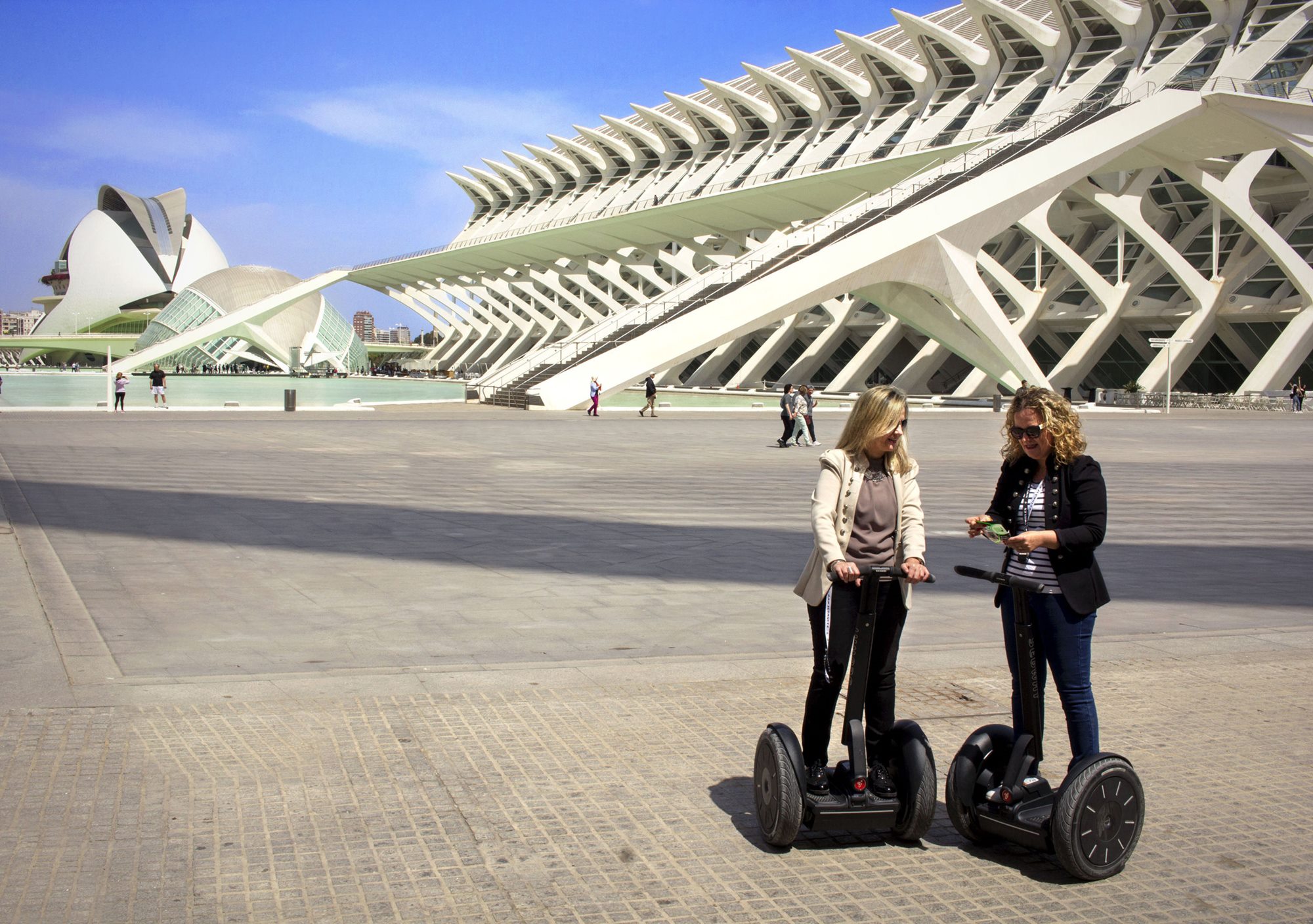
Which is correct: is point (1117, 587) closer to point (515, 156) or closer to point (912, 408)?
point (912, 408)

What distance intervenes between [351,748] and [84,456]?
1352 cm

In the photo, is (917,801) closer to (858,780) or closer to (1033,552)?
(858,780)

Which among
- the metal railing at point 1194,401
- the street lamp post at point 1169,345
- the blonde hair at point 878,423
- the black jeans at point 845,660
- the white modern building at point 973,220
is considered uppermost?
the white modern building at point 973,220

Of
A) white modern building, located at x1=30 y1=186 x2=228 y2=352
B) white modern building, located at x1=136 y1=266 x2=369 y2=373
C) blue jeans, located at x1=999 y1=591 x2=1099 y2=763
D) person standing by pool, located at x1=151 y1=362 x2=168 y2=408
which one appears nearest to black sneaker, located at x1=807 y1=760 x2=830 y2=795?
blue jeans, located at x1=999 y1=591 x2=1099 y2=763

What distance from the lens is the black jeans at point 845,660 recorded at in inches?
139

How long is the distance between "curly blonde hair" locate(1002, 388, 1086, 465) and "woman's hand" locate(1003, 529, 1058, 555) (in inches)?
10.0

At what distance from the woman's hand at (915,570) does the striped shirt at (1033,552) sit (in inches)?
12.5

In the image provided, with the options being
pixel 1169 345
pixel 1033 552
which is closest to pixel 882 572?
pixel 1033 552

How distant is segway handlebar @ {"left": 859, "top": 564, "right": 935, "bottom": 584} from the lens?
342cm

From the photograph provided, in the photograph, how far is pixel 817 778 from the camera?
3605 millimetres

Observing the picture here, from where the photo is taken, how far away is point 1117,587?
310 inches

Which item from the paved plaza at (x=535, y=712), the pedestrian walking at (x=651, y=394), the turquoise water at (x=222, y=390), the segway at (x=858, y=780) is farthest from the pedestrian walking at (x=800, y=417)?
the turquoise water at (x=222, y=390)

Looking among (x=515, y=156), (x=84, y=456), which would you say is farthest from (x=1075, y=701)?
(x=515, y=156)

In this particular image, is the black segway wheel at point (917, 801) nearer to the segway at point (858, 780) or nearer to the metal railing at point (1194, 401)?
the segway at point (858, 780)
